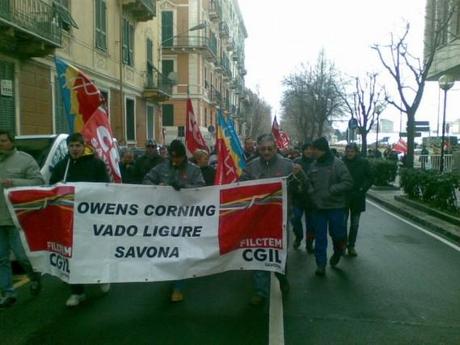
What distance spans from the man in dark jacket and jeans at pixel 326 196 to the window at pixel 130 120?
18587 mm

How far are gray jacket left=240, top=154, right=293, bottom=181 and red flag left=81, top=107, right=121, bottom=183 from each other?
176cm

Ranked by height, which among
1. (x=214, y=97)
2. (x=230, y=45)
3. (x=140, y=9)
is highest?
(x=230, y=45)

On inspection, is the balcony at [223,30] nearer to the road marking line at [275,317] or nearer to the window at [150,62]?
the window at [150,62]

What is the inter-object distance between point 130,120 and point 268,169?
20287mm

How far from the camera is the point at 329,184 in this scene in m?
7.63

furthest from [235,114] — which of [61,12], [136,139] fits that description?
[61,12]

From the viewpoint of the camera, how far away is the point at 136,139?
26.7 metres

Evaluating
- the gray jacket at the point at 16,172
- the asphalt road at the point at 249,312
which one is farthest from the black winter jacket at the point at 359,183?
the gray jacket at the point at 16,172

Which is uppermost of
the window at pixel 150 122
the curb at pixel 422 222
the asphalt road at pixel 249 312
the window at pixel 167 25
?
the window at pixel 167 25

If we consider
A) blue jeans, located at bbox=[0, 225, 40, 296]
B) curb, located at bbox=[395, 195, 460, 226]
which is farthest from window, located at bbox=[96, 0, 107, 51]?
blue jeans, located at bbox=[0, 225, 40, 296]

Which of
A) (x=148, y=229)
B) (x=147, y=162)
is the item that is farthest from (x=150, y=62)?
(x=148, y=229)

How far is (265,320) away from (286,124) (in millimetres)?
99729

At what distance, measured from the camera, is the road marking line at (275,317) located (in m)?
5.00

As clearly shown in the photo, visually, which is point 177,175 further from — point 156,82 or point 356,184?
point 156,82
